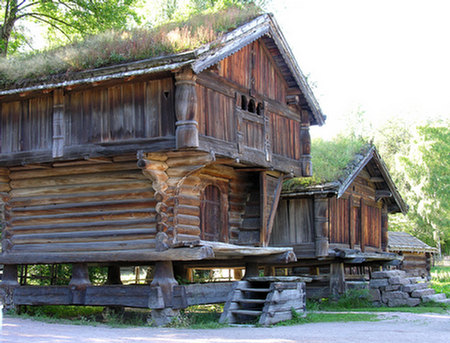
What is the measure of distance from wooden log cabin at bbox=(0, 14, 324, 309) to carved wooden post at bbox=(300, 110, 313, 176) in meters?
0.85

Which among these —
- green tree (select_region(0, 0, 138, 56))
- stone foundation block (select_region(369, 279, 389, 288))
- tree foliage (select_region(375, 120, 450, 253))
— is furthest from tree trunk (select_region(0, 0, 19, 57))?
tree foliage (select_region(375, 120, 450, 253))

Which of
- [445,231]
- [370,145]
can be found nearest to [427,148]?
[445,231]

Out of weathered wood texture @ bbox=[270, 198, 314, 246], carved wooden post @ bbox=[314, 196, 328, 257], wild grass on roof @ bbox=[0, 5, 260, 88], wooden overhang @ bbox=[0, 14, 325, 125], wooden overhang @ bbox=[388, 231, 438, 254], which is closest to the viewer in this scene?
wooden overhang @ bbox=[0, 14, 325, 125]

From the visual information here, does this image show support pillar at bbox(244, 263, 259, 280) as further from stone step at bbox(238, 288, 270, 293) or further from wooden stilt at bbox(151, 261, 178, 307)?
wooden stilt at bbox(151, 261, 178, 307)

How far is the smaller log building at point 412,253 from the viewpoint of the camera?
35125mm

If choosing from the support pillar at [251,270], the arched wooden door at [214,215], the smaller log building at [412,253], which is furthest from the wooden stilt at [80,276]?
the smaller log building at [412,253]

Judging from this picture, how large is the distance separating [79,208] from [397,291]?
10.3 metres

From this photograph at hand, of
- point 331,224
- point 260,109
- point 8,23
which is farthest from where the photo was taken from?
point 8,23

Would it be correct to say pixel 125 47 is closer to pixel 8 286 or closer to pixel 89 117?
pixel 89 117

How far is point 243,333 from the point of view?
12.6m

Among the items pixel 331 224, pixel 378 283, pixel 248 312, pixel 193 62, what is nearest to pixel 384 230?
pixel 331 224

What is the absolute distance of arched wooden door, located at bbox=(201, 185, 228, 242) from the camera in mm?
16625

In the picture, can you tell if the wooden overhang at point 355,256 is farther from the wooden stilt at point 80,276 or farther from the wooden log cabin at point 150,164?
the wooden stilt at point 80,276

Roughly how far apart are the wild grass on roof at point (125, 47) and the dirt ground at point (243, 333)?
606cm
